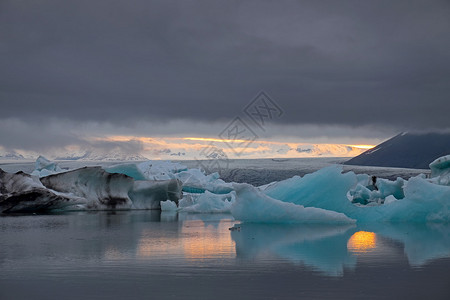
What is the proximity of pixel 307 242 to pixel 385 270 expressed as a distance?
2.59 meters

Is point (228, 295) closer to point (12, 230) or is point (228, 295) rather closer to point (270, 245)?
point (270, 245)

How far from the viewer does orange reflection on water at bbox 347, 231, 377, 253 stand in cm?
726

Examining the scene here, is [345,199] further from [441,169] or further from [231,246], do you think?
[441,169]

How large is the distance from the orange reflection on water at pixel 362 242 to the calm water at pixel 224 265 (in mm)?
19

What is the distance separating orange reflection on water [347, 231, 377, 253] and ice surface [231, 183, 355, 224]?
1625 millimetres

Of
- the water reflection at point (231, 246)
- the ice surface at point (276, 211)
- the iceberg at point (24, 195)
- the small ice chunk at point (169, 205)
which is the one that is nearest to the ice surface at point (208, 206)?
Result: the small ice chunk at point (169, 205)

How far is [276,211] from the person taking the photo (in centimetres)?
1145

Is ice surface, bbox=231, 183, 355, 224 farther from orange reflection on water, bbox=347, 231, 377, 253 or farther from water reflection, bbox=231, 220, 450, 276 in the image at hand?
orange reflection on water, bbox=347, 231, 377, 253

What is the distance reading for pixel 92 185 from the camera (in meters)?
18.1


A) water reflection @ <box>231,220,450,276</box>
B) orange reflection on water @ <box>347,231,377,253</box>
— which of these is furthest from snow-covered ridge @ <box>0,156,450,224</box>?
orange reflection on water @ <box>347,231,377,253</box>

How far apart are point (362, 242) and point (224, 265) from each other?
3.04 m

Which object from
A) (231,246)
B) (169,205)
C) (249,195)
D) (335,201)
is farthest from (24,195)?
(231,246)

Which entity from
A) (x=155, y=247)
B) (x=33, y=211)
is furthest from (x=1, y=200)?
(x=155, y=247)

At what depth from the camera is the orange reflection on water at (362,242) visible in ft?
23.8
